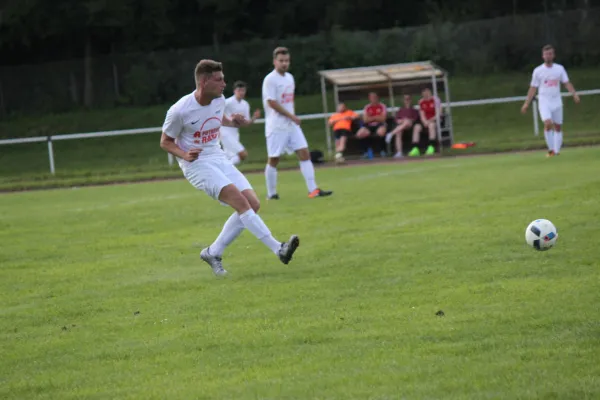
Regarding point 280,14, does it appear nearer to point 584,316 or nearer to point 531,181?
point 531,181

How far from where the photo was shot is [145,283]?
9750mm

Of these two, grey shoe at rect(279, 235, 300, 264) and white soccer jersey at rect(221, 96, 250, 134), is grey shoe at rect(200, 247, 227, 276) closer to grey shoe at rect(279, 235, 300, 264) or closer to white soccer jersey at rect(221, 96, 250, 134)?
grey shoe at rect(279, 235, 300, 264)

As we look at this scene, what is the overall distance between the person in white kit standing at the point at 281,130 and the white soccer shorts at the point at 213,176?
21.5 feet

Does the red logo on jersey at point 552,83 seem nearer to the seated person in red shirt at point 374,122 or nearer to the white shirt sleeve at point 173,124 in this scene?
the seated person in red shirt at point 374,122

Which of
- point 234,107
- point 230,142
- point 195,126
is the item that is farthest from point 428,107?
point 195,126

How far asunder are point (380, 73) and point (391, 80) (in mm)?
496

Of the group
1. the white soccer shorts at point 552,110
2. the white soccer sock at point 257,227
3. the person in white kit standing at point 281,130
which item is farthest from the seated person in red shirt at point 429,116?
the white soccer sock at point 257,227

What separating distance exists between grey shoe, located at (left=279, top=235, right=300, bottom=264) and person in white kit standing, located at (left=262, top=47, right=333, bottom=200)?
704 cm

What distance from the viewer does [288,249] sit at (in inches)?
387

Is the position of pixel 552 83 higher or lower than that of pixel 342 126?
higher

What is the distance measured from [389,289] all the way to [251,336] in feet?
5.57

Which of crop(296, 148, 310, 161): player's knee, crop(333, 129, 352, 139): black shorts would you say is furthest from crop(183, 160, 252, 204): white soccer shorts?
crop(333, 129, 352, 139): black shorts

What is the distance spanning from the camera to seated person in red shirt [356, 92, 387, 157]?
27794mm

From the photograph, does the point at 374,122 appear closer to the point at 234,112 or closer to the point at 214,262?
the point at 234,112
